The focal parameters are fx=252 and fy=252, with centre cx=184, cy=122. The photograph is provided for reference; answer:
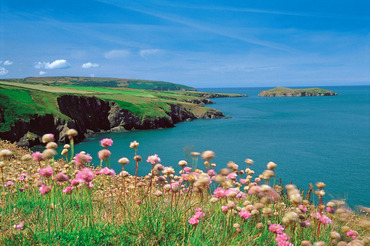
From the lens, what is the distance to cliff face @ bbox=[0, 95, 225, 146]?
46.2m

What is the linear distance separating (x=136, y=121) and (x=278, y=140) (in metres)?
39.1

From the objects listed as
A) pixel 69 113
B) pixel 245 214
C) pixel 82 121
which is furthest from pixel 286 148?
pixel 69 113

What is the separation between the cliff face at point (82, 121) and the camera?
46.2 m

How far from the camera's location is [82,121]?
Result: 63688 millimetres

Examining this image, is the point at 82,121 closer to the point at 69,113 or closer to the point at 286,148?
the point at 69,113

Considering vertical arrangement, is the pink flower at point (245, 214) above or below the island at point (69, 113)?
above

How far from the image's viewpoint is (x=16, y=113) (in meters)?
46.8

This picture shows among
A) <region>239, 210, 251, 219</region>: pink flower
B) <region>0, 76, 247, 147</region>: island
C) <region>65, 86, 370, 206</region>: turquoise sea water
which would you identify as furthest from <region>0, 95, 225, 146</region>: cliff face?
<region>239, 210, 251, 219</region>: pink flower

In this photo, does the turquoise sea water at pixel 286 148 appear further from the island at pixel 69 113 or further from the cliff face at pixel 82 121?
the island at pixel 69 113

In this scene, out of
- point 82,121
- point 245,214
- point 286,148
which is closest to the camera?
point 245,214

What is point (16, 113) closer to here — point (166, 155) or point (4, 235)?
point (166, 155)

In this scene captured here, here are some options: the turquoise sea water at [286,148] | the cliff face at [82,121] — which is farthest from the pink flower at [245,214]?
the cliff face at [82,121]

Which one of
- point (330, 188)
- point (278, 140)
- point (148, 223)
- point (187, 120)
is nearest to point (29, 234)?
point (148, 223)

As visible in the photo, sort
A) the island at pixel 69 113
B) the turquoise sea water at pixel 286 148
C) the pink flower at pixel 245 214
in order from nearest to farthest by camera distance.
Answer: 1. the pink flower at pixel 245 214
2. the turquoise sea water at pixel 286 148
3. the island at pixel 69 113
